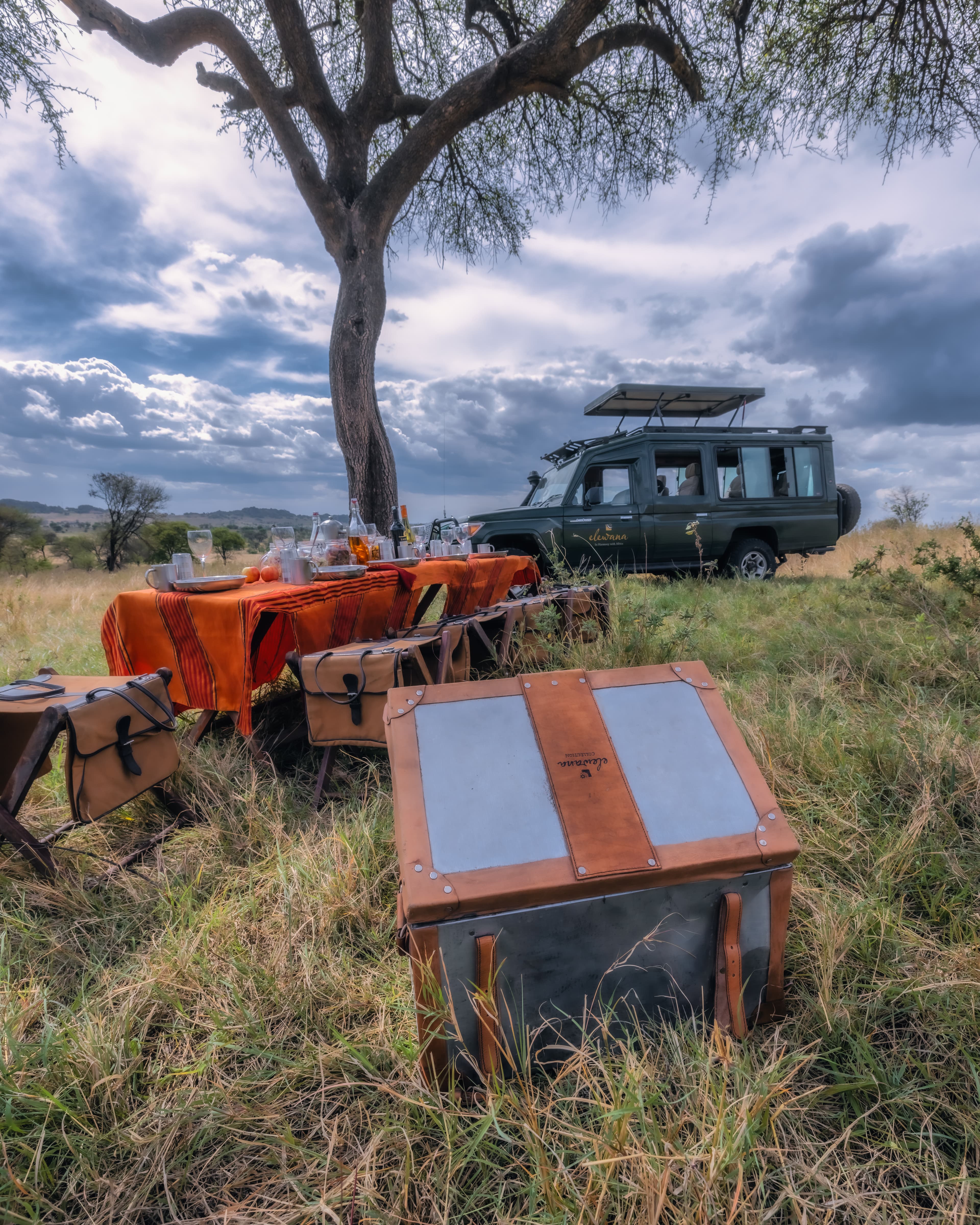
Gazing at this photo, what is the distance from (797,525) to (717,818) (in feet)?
27.9

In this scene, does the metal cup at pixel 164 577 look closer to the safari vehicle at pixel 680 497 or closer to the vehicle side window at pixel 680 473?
the safari vehicle at pixel 680 497

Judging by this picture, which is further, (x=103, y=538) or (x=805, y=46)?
(x=103, y=538)

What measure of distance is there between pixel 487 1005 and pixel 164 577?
2517mm

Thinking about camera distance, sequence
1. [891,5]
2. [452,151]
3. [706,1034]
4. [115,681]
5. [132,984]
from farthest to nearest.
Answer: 1. [452,151]
2. [891,5]
3. [115,681]
4. [132,984]
5. [706,1034]

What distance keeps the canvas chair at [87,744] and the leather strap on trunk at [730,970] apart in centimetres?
190

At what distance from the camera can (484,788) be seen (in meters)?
1.38

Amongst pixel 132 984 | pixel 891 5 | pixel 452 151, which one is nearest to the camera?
pixel 132 984

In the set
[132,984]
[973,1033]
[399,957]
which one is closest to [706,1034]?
[973,1033]

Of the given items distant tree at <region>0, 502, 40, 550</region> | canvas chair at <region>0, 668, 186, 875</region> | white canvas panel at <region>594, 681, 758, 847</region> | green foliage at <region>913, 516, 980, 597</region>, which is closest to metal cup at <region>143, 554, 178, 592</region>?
canvas chair at <region>0, 668, 186, 875</region>

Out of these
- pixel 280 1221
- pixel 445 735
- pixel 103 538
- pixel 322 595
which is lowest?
pixel 280 1221

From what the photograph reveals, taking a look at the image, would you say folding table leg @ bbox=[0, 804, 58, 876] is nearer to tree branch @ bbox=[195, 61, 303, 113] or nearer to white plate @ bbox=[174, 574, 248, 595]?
white plate @ bbox=[174, 574, 248, 595]

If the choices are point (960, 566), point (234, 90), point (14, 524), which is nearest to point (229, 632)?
point (960, 566)

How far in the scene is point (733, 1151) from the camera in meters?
1.05

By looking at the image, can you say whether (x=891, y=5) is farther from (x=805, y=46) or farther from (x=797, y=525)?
(x=797, y=525)
